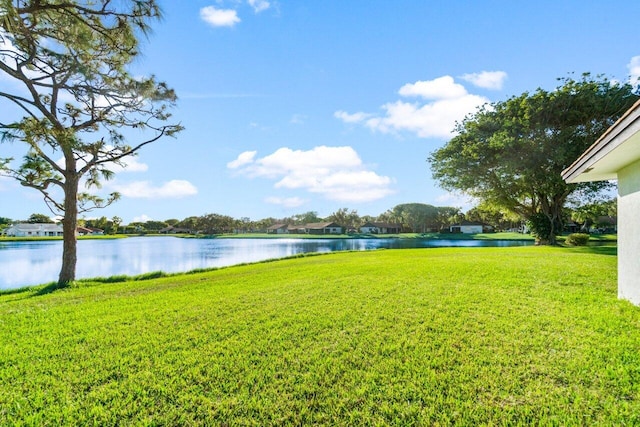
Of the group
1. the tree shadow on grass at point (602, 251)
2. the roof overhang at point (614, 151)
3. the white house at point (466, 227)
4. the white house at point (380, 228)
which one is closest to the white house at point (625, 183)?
the roof overhang at point (614, 151)

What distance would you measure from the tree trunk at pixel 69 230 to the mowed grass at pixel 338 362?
19.1 feet

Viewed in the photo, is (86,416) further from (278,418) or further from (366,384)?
(366,384)

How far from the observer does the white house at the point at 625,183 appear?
148 inches

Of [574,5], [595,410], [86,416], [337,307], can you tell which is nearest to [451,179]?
[574,5]

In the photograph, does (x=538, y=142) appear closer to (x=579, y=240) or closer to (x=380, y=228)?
(x=579, y=240)

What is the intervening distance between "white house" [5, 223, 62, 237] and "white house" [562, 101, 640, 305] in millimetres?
87554

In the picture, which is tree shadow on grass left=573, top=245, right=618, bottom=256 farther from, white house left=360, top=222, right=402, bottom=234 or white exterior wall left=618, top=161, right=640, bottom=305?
white house left=360, top=222, right=402, bottom=234

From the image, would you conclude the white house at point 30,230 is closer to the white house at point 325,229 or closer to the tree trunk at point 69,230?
the white house at point 325,229

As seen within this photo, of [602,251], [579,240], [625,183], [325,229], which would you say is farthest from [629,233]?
[325,229]

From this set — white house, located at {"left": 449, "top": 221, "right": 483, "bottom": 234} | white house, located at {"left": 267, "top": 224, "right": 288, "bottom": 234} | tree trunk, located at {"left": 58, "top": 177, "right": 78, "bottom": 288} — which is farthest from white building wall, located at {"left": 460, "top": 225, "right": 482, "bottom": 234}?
tree trunk, located at {"left": 58, "top": 177, "right": 78, "bottom": 288}

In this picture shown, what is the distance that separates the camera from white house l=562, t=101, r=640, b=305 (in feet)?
12.3

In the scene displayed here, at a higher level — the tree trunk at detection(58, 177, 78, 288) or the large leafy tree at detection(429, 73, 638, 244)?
the large leafy tree at detection(429, 73, 638, 244)

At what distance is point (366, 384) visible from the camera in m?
2.59

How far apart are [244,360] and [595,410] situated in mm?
2916
